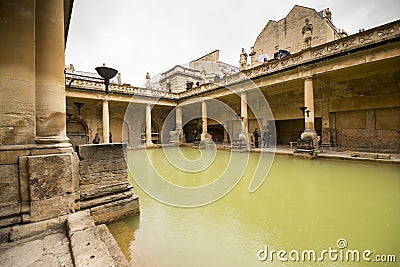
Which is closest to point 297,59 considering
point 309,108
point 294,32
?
point 309,108

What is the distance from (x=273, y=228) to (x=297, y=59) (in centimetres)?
1054

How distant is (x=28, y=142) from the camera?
104 inches

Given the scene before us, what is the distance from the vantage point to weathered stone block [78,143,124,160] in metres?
3.26

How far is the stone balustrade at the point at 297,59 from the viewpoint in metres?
8.11

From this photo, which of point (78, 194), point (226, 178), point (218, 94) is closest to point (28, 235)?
point (78, 194)

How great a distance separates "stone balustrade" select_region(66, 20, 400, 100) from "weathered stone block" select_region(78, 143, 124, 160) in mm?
2554

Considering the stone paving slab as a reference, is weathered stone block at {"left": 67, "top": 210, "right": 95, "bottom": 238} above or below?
above

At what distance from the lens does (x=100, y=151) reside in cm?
349

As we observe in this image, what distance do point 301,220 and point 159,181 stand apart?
3.95 m

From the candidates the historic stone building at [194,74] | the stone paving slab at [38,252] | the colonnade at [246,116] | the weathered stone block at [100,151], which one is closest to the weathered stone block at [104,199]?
the weathered stone block at [100,151]

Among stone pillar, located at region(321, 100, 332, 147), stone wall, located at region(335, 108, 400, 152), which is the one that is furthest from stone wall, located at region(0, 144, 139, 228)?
stone wall, located at region(335, 108, 400, 152)

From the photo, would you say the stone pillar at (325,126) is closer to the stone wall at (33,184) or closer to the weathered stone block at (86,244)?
the weathered stone block at (86,244)

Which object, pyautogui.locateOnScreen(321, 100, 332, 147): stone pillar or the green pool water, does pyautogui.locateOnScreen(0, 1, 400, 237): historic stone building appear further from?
the green pool water

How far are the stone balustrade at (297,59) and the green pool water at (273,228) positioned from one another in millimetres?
4254
